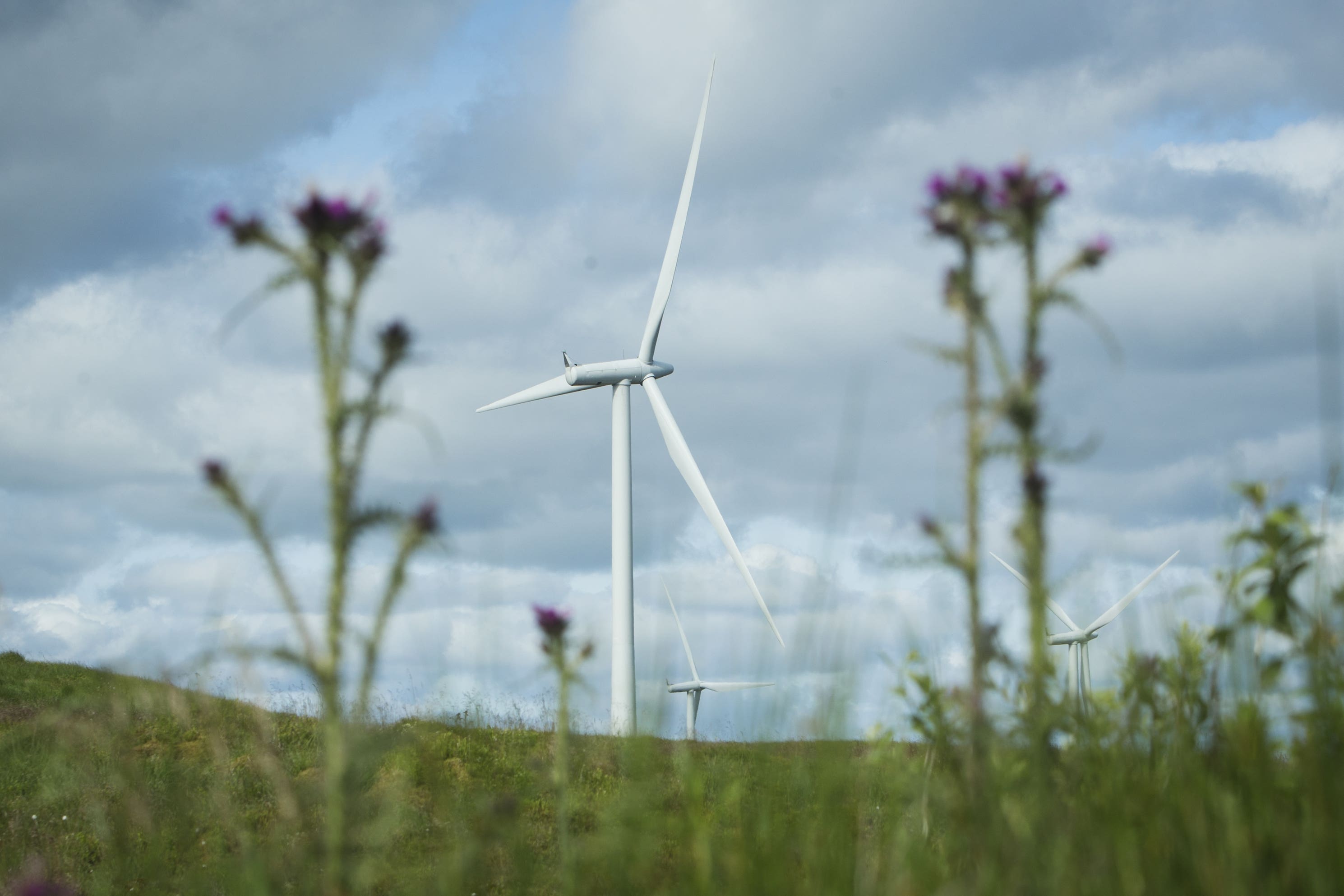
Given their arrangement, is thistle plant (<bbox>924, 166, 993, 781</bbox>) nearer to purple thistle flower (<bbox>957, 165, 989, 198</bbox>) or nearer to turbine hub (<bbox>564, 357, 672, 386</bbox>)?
purple thistle flower (<bbox>957, 165, 989, 198</bbox>)

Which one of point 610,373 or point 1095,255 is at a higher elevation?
point 610,373

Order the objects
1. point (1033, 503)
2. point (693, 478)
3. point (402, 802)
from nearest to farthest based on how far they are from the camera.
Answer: point (1033, 503)
point (402, 802)
point (693, 478)

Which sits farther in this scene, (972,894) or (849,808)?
(849,808)

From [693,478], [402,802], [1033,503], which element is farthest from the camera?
[693,478]

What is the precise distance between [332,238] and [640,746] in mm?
2353

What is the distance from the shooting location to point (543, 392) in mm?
27000

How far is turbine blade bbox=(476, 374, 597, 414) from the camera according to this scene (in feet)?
87.5

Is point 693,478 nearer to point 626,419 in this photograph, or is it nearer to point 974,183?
point 626,419

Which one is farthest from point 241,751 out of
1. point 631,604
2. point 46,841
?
point 631,604

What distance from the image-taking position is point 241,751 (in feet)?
62.1

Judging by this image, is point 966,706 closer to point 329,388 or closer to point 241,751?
point 329,388

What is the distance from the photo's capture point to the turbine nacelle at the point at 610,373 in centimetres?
2602

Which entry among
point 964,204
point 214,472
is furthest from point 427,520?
point 964,204

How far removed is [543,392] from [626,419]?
2590 mm
